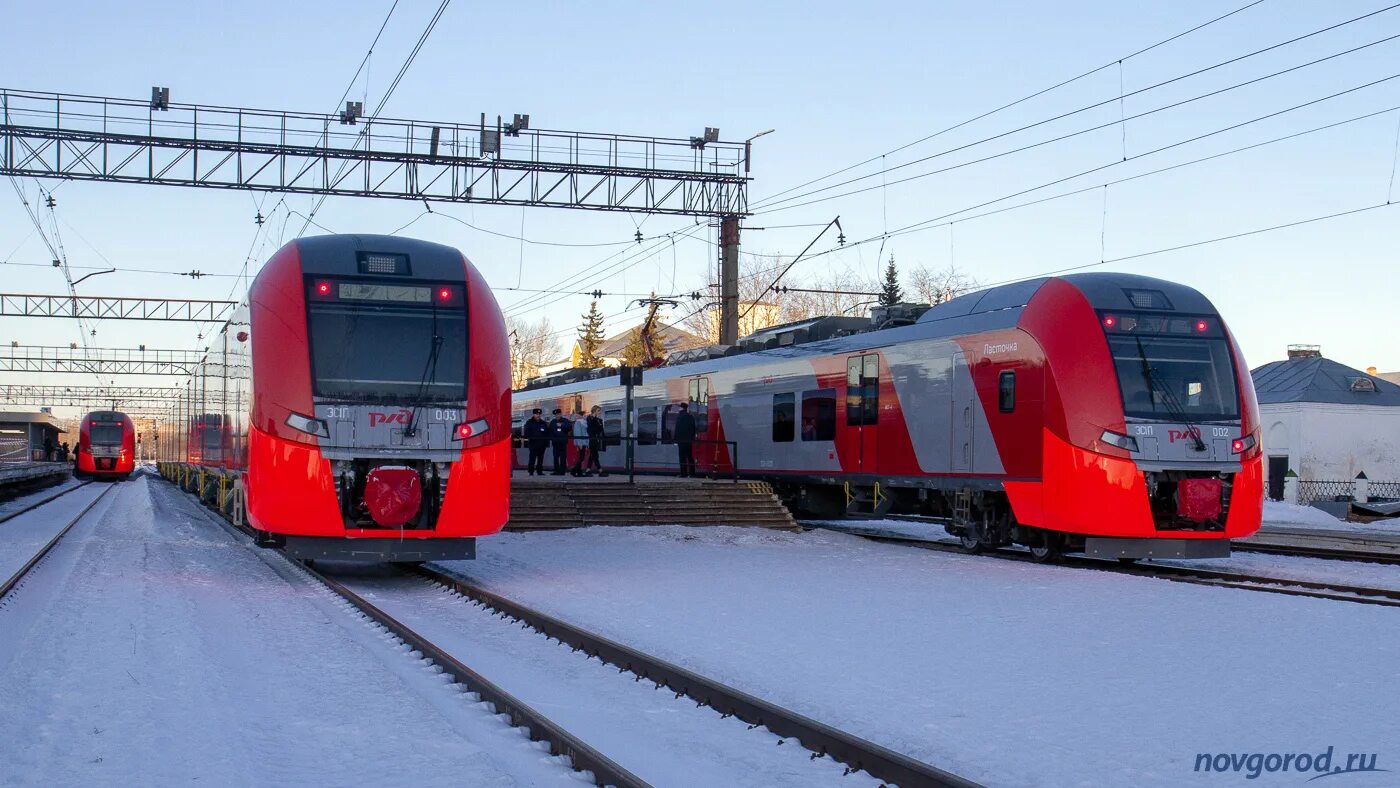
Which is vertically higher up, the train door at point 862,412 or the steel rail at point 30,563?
the train door at point 862,412

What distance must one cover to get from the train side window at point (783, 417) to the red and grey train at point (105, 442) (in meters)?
42.5

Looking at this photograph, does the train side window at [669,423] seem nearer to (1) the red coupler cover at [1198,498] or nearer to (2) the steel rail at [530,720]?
(1) the red coupler cover at [1198,498]

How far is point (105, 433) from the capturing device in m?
58.3

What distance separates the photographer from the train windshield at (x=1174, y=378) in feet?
50.3

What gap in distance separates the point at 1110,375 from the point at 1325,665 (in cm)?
677

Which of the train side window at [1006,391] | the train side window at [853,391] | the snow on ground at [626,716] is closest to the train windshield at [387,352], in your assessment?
the snow on ground at [626,716]

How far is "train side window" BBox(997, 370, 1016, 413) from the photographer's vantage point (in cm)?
1656

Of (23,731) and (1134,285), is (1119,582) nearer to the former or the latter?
(1134,285)

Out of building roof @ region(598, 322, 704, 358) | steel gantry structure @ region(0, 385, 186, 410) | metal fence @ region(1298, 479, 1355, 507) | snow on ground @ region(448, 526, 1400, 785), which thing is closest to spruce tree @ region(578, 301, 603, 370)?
building roof @ region(598, 322, 704, 358)

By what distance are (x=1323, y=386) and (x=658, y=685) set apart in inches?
1991

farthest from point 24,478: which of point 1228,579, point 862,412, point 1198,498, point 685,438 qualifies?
point 1228,579

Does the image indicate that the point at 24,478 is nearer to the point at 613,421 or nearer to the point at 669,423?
the point at 613,421

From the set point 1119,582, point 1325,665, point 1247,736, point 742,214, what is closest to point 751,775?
point 1247,736

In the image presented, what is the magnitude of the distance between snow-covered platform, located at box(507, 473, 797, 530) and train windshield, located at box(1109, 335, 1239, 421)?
739 cm
